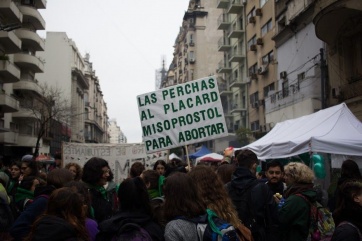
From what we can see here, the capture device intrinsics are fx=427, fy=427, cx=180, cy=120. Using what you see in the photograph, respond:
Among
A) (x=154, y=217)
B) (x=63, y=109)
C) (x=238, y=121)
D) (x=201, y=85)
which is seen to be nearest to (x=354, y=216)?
(x=154, y=217)

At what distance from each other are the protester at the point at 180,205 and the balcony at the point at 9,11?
3317 centimetres

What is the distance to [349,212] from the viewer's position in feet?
11.7

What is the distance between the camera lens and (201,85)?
8539 mm

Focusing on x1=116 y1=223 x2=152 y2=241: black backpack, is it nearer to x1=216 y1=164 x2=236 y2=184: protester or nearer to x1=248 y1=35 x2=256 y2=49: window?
x1=216 y1=164 x2=236 y2=184: protester

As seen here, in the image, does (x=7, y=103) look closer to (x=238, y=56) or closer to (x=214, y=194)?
(x=238, y=56)

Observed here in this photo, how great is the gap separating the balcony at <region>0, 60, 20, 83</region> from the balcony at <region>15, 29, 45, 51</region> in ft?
15.9

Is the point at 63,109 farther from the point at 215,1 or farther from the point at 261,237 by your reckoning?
the point at 261,237

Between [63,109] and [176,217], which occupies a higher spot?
[63,109]

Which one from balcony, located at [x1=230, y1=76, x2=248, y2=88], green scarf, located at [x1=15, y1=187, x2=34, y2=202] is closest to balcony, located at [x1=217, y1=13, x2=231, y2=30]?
balcony, located at [x1=230, y1=76, x2=248, y2=88]

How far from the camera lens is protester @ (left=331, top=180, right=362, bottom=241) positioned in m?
3.34

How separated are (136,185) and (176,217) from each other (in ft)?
1.45

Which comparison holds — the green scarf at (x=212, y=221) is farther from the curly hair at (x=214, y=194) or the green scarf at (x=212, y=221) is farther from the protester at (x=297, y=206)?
the protester at (x=297, y=206)

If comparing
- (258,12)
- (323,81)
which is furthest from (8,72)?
(323,81)

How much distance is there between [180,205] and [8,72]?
33.5m
